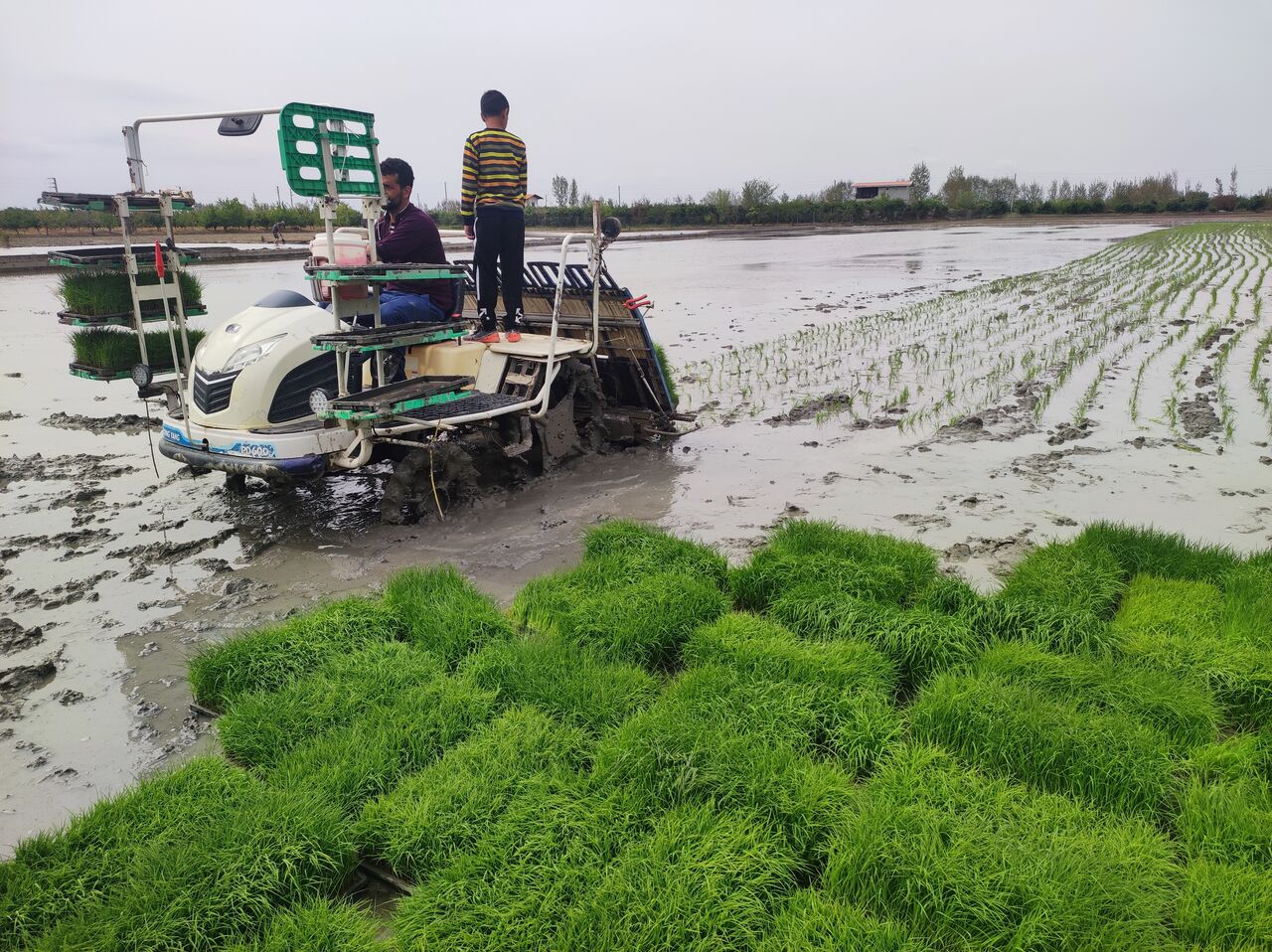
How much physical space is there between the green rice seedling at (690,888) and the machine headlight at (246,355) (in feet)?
13.6

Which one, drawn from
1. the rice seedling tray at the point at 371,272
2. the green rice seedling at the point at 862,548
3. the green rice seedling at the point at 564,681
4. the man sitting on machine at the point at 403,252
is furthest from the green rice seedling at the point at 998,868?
the man sitting on machine at the point at 403,252

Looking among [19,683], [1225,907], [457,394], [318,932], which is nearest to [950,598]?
[1225,907]

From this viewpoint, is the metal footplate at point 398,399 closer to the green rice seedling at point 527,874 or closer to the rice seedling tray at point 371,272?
the rice seedling tray at point 371,272

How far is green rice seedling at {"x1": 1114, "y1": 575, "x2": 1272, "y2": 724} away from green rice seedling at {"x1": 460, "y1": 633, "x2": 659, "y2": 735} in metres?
2.31

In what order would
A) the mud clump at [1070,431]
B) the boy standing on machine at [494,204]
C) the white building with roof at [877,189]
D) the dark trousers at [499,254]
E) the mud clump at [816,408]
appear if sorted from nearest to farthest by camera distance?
1. the boy standing on machine at [494,204]
2. the dark trousers at [499,254]
3. the mud clump at [1070,431]
4. the mud clump at [816,408]
5. the white building with roof at [877,189]

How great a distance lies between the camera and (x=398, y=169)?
5895 mm

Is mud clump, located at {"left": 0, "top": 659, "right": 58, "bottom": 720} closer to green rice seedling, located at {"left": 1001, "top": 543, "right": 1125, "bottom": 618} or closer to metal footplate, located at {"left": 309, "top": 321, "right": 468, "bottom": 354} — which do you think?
metal footplate, located at {"left": 309, "top": 321, "right": 468, "bottom": 354}

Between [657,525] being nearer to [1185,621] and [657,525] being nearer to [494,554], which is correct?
[494,554]

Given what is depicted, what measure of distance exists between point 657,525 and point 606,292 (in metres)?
2.38

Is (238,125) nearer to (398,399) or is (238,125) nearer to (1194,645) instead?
(398,399)

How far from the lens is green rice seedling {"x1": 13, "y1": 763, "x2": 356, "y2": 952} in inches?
90.4

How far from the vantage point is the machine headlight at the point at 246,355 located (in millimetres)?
5301

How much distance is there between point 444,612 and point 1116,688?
305 centimetres

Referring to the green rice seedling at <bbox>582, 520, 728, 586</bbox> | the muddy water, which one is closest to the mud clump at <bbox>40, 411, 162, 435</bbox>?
the muddy water
